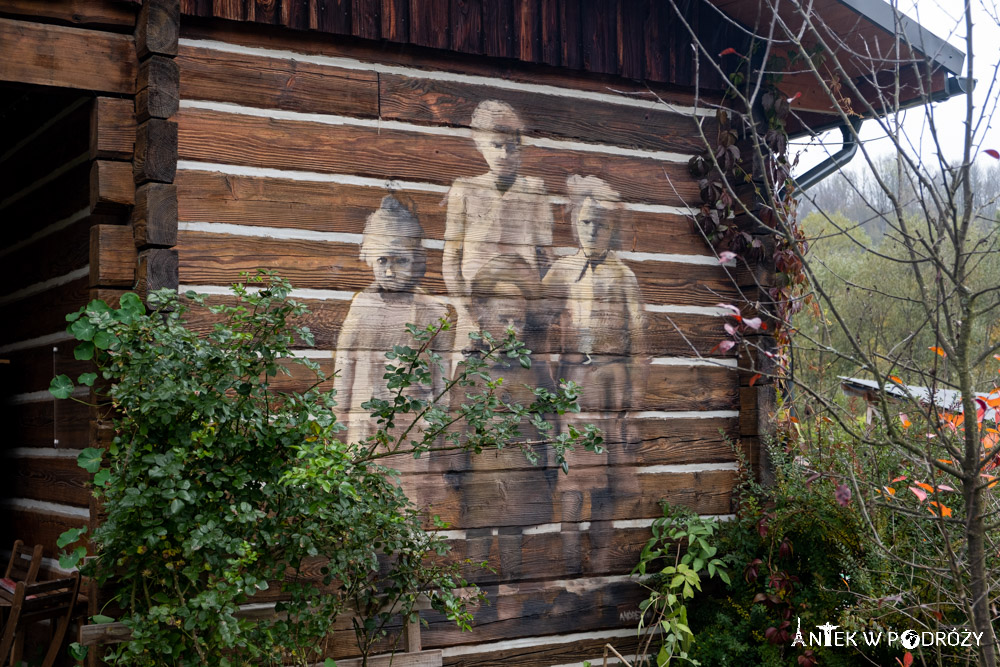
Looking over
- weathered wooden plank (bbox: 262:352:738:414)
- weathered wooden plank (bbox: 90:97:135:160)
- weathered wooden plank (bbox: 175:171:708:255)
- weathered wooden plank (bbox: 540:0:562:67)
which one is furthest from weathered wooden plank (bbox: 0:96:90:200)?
weathered wooden plank (bbox: 262:352:738:414)

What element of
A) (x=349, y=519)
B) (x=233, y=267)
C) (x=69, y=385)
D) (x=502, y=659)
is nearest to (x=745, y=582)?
(x=502, y=659)

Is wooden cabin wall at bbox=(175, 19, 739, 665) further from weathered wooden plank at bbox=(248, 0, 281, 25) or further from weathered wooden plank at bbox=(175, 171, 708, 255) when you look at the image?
weathered wooden plank at bbox=(248, 0, 281, 25)

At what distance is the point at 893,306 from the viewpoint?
17875 millimetres

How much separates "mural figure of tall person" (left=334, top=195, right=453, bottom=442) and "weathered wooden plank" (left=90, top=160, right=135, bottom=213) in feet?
3.82

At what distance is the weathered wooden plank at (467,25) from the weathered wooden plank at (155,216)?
179 cm

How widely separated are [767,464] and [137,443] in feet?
12.2

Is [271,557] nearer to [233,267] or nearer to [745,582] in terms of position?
[233,267]

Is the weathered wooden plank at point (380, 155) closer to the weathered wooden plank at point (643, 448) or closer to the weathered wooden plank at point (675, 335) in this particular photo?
the weathered wooden plank at point (675, 335)

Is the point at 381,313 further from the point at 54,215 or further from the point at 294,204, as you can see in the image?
the point at 54,215

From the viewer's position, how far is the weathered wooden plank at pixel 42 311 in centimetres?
494

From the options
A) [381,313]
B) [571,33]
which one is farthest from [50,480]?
[571,33]

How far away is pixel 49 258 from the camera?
5.36 m

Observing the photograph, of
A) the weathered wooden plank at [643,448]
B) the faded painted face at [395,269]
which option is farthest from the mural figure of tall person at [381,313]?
the weathered wooden plank at [643,448]

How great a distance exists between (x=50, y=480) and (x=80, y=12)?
2.76 m
